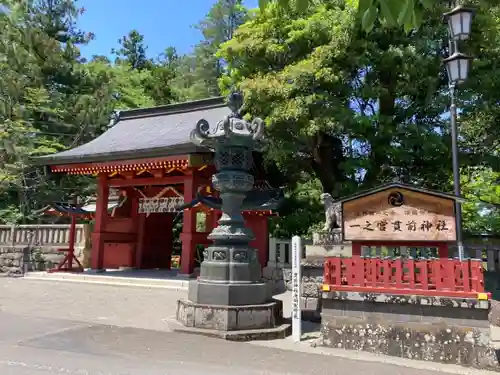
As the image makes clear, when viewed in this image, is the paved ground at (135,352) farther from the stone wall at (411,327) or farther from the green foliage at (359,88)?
the green foliage at (359,88)

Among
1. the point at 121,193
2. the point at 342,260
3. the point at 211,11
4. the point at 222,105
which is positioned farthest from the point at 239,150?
the point at 211,11

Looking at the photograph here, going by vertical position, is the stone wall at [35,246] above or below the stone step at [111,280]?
above

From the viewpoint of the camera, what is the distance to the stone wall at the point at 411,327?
5.22 m

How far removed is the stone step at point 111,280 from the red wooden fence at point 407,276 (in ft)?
21.0

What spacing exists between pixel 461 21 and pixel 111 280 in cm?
1143

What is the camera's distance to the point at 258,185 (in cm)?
1421

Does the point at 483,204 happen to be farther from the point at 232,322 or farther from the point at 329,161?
the point at 232,322

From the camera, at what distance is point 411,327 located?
5.55 meters

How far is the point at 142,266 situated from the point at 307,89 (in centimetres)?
968

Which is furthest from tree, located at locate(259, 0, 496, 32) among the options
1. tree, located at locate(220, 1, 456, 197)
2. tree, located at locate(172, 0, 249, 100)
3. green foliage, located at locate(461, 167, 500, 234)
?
tree, located at locate(172, 0, 249, 100)

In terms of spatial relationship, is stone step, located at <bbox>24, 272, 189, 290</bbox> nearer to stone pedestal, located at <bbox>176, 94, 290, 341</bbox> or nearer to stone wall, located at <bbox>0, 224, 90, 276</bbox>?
stone wall, located at <bbox>0, 224, 90, 276</bbox>

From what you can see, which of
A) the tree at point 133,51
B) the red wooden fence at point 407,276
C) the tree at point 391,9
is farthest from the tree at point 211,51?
the tree at point 391,9

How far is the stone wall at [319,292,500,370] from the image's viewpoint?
17.1ft

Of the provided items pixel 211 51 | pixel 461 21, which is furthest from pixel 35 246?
pixel 211 51
